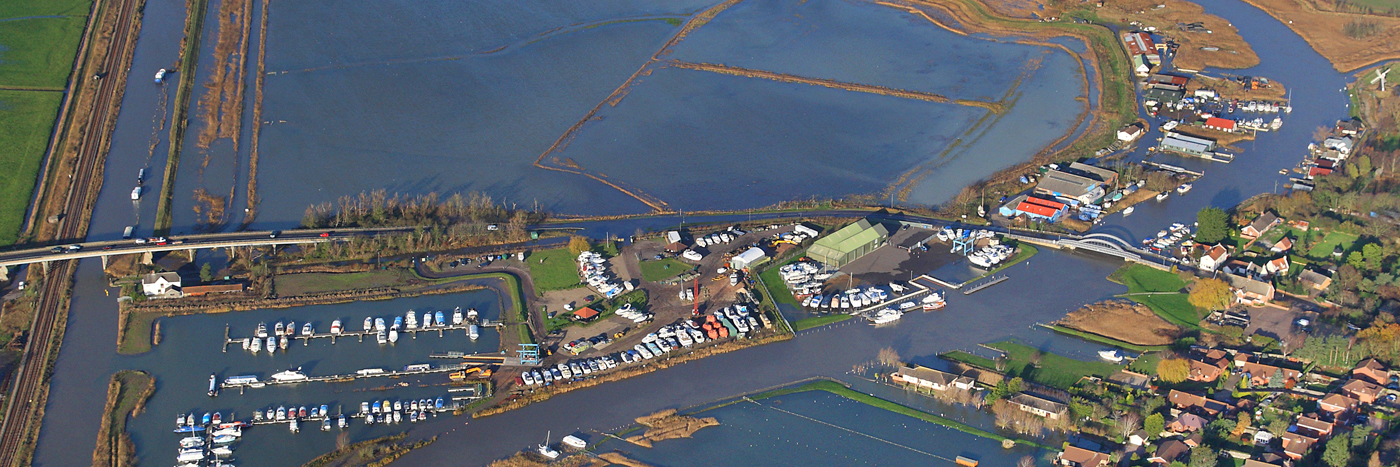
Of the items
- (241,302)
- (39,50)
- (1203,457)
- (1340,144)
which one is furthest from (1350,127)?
(39,50)

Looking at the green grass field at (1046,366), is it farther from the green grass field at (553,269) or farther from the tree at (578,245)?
the tree at (578,245)

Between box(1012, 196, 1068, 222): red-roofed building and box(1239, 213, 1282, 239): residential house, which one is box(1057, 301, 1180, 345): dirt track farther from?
box(1239, 213, 1282, 239): residential house

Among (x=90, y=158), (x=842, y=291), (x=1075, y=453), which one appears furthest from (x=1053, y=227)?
(x=90, y=158)

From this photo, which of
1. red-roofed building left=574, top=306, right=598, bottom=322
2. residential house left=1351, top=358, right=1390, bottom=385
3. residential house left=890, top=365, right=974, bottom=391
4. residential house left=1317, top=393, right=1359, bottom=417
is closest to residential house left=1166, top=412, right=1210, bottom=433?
residential house left=1317, top=393, right=1359, bottom=417

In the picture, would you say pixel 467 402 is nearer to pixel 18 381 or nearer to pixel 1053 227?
pixel 18 381

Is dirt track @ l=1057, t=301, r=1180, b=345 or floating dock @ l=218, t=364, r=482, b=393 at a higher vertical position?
floating dock @ l=218, t=364, r=482, b=393

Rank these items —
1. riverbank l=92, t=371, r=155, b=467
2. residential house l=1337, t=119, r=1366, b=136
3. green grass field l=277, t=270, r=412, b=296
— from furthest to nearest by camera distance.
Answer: residential house l=1337, t=119, r=1366, b=136 → green grass field l=277, t=270, r=412, b=296 → riverbank l=92, t=371, r=155, b=467
